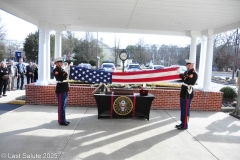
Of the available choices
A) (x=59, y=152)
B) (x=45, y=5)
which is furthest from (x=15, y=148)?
(x=45, y=5)

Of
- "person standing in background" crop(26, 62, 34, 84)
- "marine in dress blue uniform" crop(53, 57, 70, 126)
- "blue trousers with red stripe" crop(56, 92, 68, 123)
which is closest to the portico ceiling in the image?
"marine in dress blue uniform" crop(53, 57, 70, 126)

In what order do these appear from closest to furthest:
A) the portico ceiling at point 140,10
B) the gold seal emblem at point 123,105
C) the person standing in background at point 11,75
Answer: the portico ceiling at point 140,10, the gold seal emblem at point 123,105, the person standing in background at point 11,75

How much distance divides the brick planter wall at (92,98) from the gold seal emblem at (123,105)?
1.71m

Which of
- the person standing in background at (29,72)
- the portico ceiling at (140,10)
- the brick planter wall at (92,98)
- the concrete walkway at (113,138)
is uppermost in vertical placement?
the portico ceiling at (140,10)

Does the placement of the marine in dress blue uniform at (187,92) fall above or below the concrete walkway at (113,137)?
above

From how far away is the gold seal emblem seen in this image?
253 inches

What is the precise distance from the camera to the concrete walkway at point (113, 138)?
424cm

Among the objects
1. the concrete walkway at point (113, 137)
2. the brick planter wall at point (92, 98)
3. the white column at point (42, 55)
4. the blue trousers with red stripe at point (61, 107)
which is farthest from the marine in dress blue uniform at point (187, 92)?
the white column at point (42, 55)

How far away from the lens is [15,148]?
4273 mm

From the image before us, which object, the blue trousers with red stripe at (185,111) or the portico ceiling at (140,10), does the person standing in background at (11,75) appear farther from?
the blue trousers with red stripe at (185,111)

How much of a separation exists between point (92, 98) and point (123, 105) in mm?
2079

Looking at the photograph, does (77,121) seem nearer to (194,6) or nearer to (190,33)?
(194,6)

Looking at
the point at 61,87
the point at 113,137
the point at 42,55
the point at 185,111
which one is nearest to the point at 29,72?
the point at 42,55

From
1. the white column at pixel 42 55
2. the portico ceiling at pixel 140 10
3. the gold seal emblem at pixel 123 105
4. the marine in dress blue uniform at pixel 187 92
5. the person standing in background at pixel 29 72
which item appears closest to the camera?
the portico ceiling at pixel 140 10
